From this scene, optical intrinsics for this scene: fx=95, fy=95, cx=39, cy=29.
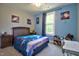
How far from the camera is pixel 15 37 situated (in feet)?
5.47

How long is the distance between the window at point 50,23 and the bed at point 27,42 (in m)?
0.15

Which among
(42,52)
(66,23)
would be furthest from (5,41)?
(66,23)

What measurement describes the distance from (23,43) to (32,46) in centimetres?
16

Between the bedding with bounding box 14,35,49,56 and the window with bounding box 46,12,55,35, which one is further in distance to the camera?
the window with bounding box 46,12,55,35

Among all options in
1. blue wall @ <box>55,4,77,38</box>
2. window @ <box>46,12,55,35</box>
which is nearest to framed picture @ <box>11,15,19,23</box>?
window @ <box>46,12,55,35</box>

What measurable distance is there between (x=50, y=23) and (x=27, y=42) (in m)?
0.56

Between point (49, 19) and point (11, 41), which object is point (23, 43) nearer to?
point (11, 41)

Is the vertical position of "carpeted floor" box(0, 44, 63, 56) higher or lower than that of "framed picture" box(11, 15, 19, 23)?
lower

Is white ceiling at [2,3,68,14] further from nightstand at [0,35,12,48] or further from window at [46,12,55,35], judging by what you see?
nightstand at [0,35,12,48]

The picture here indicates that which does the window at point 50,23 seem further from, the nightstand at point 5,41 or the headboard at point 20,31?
the nightstand at point 5,41

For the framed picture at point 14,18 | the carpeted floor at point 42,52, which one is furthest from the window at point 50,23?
the framed picture at point 14,18

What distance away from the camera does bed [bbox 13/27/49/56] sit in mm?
1573

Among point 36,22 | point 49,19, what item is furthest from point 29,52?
point 49,19

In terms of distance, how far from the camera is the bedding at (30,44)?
1567 mm
